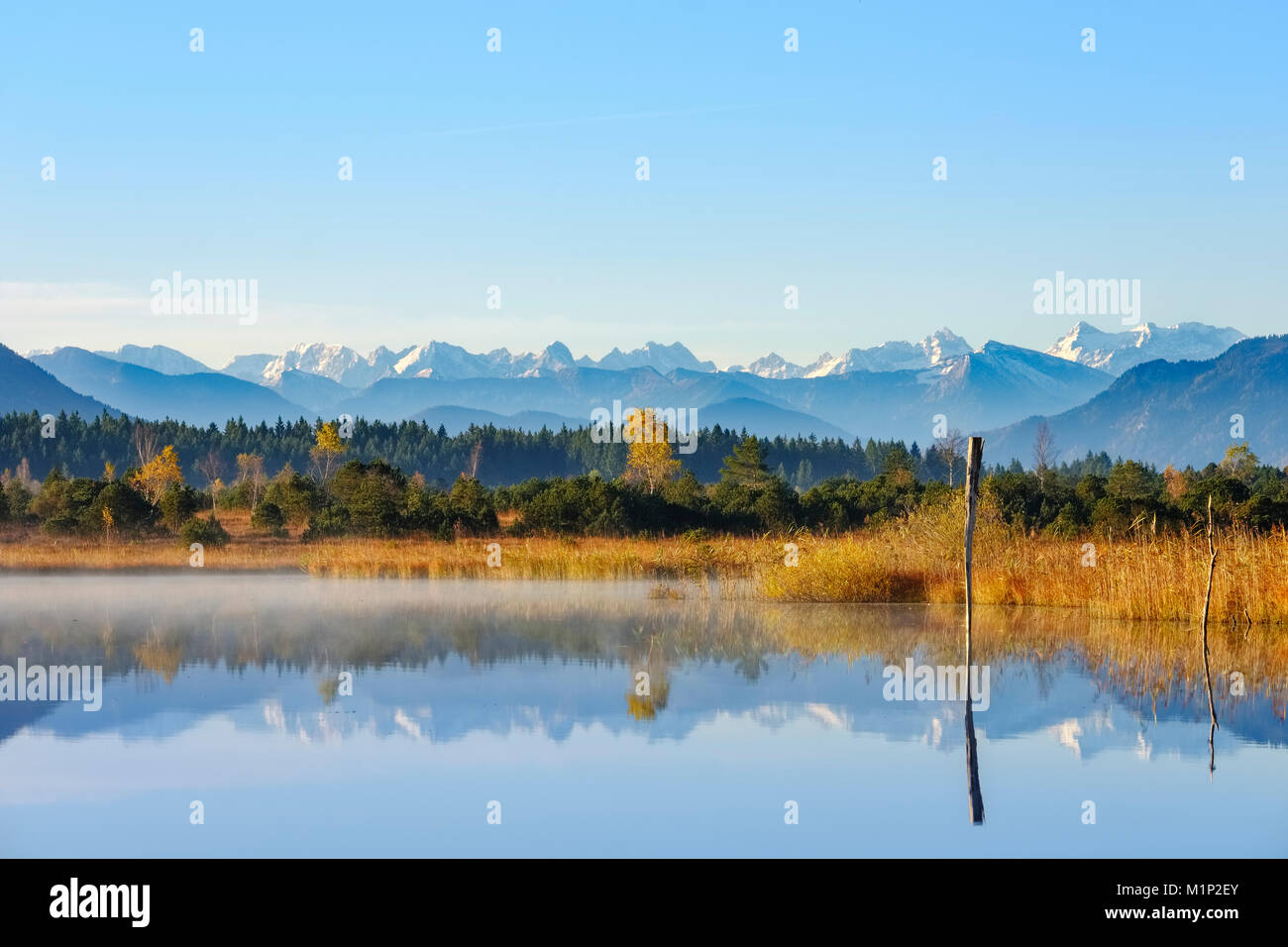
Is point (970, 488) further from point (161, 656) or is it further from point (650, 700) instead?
point (161, 656)

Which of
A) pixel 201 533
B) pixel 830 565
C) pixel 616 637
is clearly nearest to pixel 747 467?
pixel 201 533

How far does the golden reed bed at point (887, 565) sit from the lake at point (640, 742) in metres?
0.93

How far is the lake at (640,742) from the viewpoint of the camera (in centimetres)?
848

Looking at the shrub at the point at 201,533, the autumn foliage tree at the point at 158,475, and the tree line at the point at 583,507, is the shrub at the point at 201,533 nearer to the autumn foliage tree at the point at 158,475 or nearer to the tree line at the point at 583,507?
the tree line at the point at 583,507

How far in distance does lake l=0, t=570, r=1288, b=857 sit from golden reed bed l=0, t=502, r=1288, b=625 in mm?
927

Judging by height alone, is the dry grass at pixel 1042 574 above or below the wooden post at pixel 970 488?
below

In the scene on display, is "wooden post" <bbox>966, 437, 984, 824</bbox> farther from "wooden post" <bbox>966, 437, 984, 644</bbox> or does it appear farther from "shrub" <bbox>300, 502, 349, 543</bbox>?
"shrub" <bbox>300, 502, 349, 543</bbox>

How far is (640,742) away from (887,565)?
1256 cm

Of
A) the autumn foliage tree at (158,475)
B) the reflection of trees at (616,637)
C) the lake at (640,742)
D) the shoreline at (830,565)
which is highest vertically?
the autumn foliage tree at (158,475)

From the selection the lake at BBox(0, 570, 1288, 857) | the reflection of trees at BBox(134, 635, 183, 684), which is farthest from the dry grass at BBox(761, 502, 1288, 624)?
the reflection of trees at BBox(134, 635, 183, 684)

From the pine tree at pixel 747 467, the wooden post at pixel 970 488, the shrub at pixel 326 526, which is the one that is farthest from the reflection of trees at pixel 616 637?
the pine tree at pixel 747 467

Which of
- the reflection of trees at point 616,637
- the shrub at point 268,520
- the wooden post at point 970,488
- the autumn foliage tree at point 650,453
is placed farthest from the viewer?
the autumn foliage tree at point 650,453
